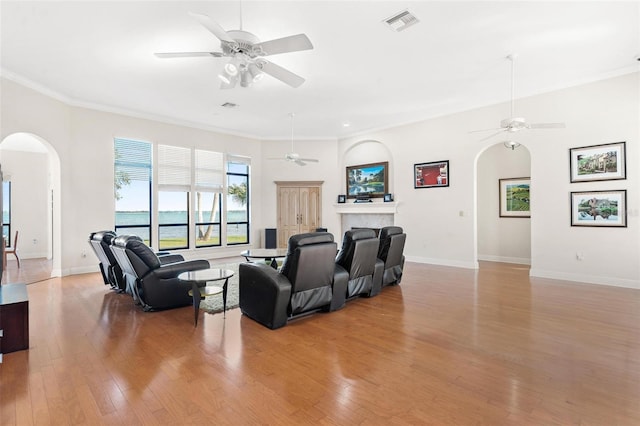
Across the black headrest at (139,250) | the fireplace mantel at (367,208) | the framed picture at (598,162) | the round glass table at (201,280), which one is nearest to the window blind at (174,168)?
the black headrest at (139,250)

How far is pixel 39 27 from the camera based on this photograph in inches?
158

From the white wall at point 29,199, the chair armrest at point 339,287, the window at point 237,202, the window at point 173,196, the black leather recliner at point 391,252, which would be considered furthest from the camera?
the window at point 237,202

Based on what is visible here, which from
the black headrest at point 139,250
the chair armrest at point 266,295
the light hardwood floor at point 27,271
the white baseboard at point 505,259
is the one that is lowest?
the light hardwood floor at point 27,271

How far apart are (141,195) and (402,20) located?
683 cm

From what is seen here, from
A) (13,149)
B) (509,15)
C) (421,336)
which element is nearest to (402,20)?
(509,15)

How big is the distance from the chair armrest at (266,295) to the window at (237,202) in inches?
229

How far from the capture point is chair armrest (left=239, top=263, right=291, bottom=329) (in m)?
3.60

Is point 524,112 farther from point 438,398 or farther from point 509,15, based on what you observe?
point 438,398

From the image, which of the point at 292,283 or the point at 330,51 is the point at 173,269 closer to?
the point at 292,283

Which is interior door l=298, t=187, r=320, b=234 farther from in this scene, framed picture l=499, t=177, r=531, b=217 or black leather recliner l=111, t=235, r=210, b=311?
black leather recliner l=111, t=235, r=210, b=311

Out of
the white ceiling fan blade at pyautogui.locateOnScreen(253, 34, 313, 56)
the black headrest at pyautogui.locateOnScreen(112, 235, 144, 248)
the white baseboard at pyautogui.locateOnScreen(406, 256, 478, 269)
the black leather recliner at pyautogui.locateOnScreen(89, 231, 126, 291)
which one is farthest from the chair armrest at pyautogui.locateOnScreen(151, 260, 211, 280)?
the white baseboard at pyautogui.locateOnScreen(406, 256, 478, 269)

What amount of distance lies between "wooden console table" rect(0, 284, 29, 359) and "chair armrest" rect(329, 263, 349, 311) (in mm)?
3210

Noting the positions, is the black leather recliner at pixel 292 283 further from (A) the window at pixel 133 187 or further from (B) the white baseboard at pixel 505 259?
(B) the white baseboard at pixel 505 259

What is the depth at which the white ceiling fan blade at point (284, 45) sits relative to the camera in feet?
9.14
